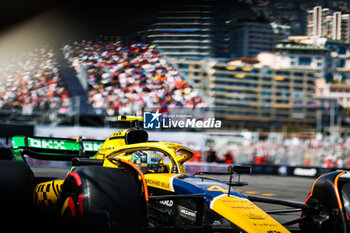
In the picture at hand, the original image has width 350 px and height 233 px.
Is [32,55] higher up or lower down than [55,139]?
higher up

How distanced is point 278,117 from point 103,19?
7213cm

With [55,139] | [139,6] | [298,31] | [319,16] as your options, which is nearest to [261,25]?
[298,31]

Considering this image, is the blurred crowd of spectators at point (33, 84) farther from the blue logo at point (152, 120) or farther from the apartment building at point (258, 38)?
the apartment building at point (258, 38)

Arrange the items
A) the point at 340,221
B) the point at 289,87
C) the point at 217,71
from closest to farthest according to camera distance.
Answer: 1. the point at 340,221
2. the point at 217,71
3. the point at 289,87

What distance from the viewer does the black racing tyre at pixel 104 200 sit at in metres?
3.50

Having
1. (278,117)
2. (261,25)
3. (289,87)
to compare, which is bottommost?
(278,117)

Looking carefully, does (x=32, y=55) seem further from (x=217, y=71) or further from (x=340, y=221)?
(x=217, y=71)

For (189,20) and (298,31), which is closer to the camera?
(189,20)

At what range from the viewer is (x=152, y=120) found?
205 inches

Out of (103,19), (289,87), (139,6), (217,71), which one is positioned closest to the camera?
(103,19)

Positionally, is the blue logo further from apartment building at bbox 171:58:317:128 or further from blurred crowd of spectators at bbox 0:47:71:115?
apartment building at bbox 171:58:317:128

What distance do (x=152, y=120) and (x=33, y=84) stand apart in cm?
1208

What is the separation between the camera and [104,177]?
372 centimetres

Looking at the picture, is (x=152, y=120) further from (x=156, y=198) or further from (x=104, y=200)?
(x=104, y=200)
